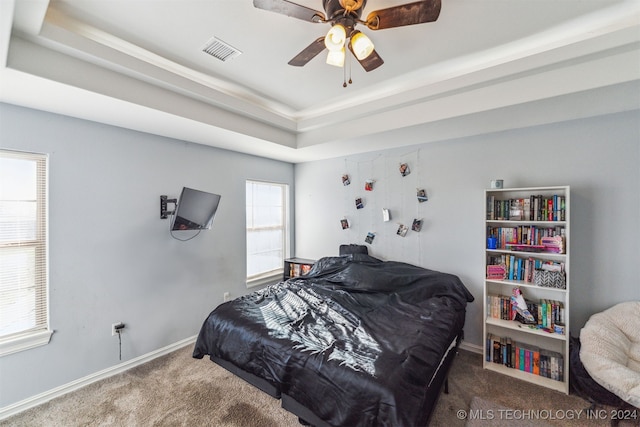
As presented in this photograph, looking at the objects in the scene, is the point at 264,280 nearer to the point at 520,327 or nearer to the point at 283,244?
the point at 283,244

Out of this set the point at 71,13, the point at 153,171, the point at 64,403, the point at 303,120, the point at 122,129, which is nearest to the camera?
the point at 71,13

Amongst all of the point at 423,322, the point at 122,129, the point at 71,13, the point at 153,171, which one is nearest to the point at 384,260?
the point at 423,322

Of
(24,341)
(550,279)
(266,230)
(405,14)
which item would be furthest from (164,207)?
(550,279)

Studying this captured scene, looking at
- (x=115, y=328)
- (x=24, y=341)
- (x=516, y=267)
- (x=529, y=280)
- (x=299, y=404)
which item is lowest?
(x=299, y=404)

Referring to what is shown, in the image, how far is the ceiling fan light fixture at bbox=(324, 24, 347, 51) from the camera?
137 cm

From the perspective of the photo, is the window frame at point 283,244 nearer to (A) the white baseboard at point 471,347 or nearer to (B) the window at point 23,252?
(B) the window at point 23,252

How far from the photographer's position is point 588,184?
2348mm

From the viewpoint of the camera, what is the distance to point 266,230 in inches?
162

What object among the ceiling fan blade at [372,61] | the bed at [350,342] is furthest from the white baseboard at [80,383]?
the ceiling fan blade at [372,61]

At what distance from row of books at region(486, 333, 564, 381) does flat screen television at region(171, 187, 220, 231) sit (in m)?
3.17

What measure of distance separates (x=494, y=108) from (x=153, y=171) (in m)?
3.25

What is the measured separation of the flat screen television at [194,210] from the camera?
2680 mm

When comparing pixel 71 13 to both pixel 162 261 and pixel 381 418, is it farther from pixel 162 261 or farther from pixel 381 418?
pixel 381 418

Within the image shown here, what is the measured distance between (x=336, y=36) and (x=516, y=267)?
2558 millimetres
